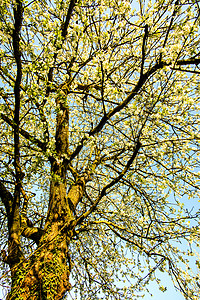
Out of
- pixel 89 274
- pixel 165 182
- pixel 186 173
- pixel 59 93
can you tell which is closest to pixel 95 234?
pixel 89 274

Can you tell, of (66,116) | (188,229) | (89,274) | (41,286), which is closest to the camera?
(41,286)

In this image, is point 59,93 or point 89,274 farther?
point 89,274

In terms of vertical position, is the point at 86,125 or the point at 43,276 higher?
the point at 86,125

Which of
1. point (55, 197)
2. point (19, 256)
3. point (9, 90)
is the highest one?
point (9, 90)

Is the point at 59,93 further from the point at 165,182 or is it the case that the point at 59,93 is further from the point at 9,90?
the point at 165,182

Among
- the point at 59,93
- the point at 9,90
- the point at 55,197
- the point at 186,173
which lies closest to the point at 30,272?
the point at 55,197

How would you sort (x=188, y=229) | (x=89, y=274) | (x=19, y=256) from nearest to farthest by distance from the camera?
(x=19, y=256)
(x=188, y=229)
(x=89, y=274)

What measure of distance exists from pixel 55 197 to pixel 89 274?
10.9 ft

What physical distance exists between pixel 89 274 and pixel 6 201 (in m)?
3.69

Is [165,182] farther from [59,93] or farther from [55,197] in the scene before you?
[59,93]

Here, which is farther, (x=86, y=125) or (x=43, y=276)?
(x=86, y=125)

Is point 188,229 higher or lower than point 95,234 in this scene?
lower

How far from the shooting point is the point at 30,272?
332 cm

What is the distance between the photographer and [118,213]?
6.26 meters
